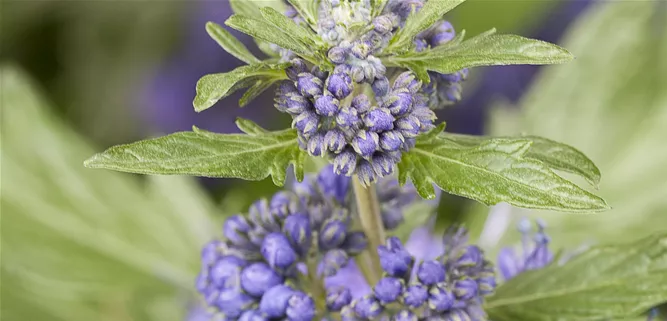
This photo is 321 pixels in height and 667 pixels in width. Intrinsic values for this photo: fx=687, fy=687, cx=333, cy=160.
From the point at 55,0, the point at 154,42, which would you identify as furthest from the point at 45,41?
the point at 154,42

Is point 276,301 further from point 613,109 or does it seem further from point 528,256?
point 613,109

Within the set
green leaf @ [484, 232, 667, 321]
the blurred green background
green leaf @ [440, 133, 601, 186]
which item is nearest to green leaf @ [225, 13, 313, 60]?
green leaf @ [440, 133, 601, 186]

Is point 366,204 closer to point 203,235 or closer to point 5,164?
point 203,235

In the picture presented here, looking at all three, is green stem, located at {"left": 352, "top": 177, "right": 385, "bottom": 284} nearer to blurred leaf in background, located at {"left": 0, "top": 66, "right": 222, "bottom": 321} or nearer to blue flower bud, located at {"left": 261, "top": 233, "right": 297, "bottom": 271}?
blue flower bud, located at {"left": 261, "top": 233, "right": 297, "bottom": 271}

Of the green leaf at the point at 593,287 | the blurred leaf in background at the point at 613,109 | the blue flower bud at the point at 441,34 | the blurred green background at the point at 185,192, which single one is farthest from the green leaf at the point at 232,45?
the blurred leaf in background at the point at 613,109

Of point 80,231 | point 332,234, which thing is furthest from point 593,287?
point 80,231

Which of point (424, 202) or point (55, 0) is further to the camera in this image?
point (55, 0)
